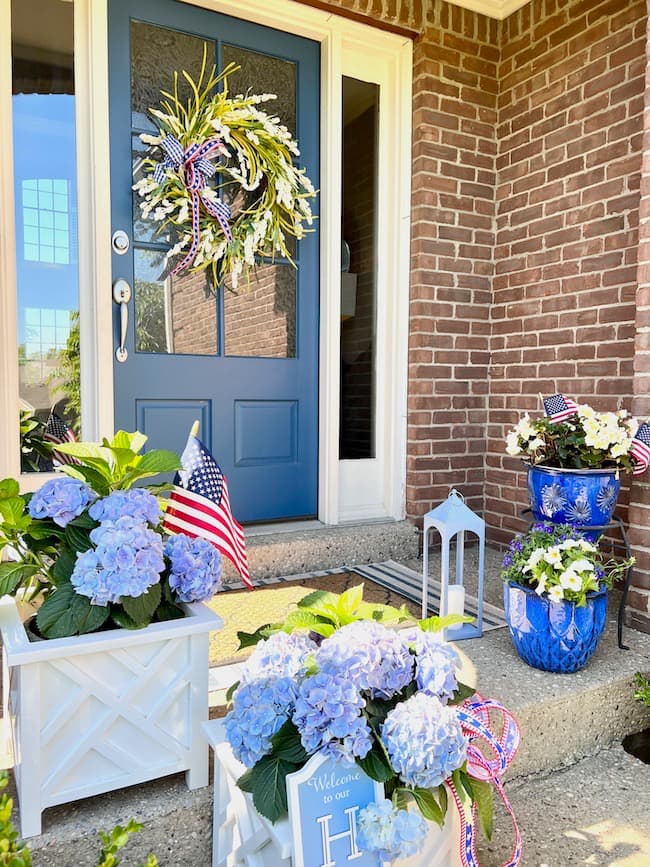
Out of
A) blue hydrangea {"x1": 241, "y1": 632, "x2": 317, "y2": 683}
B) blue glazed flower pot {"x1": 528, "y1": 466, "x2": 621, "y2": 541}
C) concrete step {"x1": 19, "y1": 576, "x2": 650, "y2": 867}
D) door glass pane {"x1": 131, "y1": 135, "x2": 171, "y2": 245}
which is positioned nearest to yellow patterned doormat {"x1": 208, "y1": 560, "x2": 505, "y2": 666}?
concrete step {"x1": 19, "y1": 576, "x2": 650, "y2": 867}

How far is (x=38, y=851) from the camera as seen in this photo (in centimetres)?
107

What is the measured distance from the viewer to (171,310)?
7.99 feet

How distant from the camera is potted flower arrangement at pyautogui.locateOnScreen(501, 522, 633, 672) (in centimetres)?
159

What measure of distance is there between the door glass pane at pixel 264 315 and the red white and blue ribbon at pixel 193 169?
0.25 metres

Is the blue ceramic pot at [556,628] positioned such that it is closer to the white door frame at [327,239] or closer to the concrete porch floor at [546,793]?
the concrete porch floor at [546,793]

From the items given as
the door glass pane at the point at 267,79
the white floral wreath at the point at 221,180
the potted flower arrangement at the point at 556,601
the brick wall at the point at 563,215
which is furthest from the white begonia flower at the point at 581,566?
the door glass pane at the point at 267,79

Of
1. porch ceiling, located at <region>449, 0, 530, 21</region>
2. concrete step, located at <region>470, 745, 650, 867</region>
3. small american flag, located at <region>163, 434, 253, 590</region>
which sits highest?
porch ceiling, located at <region>449, 0, 530, 21</region>

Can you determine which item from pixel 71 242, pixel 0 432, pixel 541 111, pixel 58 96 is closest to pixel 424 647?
pixel 0 432

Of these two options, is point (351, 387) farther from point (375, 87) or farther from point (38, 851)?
point (38, 851)

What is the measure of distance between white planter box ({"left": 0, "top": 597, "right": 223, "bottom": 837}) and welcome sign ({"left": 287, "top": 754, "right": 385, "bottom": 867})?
0.42 meters

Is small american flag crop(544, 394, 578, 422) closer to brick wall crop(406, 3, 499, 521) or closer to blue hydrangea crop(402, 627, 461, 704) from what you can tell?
brick wall crop(406, 3, 499, 521)

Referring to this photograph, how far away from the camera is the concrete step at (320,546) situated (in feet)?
7.95

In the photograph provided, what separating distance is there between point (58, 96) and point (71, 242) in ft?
1.65

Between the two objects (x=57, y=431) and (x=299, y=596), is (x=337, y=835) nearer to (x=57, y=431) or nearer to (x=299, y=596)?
(x=299, y=596)
